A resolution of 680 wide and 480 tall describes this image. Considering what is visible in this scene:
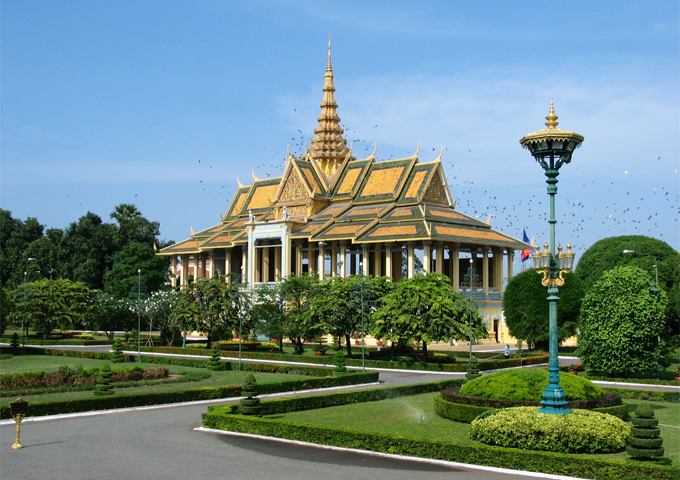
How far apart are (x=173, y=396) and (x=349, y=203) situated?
1597 inches

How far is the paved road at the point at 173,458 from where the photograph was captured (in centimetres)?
1579

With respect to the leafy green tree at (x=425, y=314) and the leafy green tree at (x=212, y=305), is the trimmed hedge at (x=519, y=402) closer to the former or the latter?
the leafy green tree at (x=425, y=314)

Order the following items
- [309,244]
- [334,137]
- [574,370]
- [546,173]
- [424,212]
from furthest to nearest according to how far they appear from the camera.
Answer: [334,137]
[309,244]
[424,212]
[574,370]
[546,173]

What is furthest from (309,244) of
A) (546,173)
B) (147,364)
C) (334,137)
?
(546,173)

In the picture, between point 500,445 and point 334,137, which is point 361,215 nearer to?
point 334,137

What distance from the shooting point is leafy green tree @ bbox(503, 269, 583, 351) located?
47.3m

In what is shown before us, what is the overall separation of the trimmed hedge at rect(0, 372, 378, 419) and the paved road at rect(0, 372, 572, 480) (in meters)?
1.66

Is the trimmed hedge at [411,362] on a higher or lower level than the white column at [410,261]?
lower

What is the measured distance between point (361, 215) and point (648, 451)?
4680 cm

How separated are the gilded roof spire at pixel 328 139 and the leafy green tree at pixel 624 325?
134ft

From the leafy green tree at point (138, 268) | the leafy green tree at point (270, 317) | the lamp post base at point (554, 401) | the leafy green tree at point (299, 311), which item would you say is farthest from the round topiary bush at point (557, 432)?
the leafy green tree at point (138, 268)

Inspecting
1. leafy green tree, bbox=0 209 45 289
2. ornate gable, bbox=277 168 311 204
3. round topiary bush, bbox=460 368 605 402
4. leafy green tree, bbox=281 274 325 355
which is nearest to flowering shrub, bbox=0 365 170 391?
leafy green tree, bbox=281 274 325 355

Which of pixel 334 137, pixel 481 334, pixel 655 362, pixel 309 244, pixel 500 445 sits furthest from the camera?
pixel 334 137

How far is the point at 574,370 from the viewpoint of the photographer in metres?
36.2
